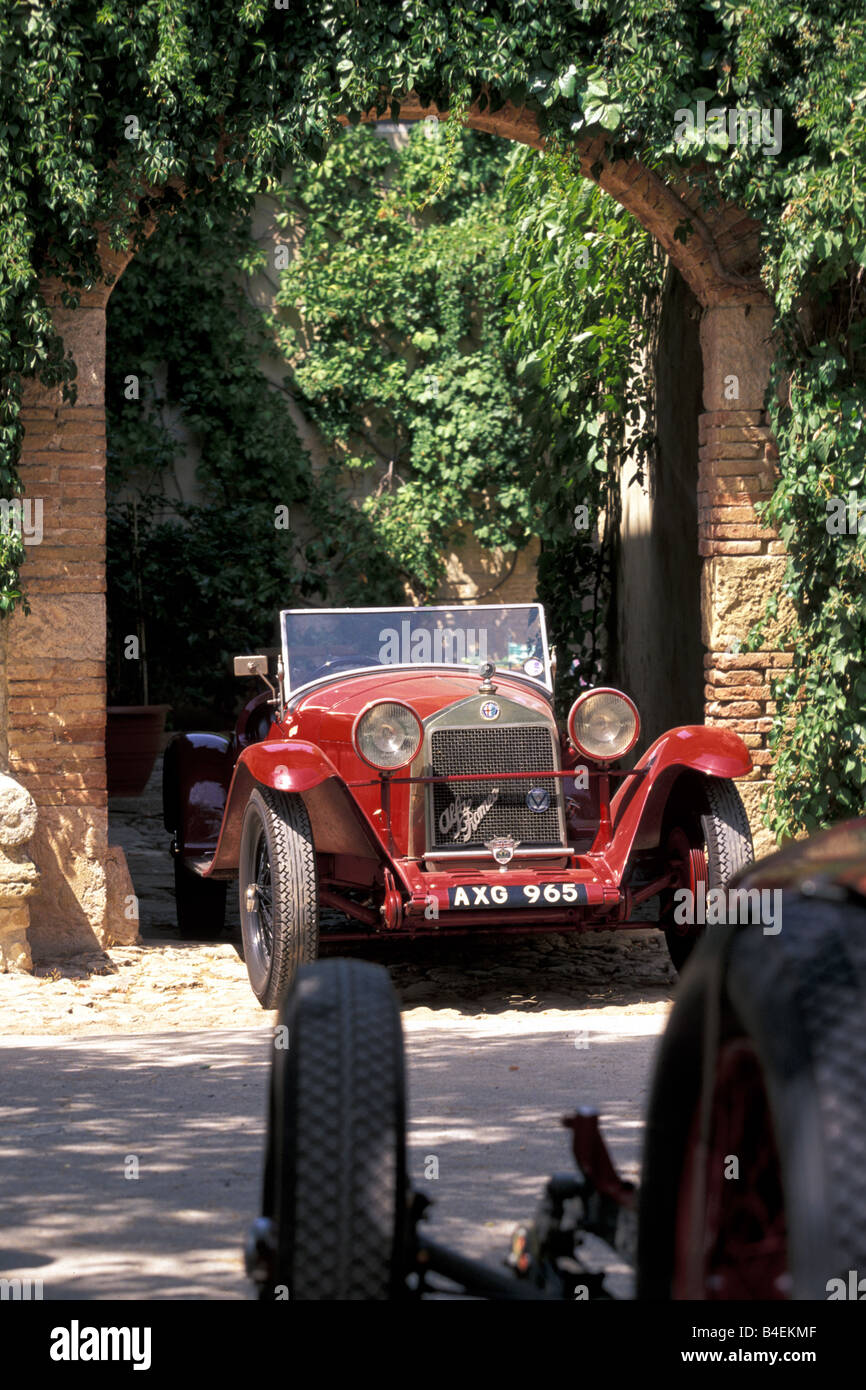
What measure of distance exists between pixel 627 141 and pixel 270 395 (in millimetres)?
7727

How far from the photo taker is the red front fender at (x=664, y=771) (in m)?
5.87

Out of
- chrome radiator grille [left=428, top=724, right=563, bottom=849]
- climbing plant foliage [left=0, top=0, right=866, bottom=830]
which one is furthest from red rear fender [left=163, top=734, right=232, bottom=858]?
chrome radiator grille [left=428, top=724, right=563, bottom=849]

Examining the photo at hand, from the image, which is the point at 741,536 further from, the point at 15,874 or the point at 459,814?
the point at 15,874

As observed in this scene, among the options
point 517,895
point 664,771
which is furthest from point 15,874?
point 664,771

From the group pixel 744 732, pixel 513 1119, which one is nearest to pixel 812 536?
pixel 744 732

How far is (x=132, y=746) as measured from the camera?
461 inches

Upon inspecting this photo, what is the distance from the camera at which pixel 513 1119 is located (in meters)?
4.12

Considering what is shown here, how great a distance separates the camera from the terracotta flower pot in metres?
11.6

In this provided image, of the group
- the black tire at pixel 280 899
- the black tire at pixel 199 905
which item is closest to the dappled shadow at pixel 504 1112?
the black tire at pixel 280 899

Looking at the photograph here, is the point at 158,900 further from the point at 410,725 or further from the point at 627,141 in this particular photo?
the point at 627,141

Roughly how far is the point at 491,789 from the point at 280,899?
957mm

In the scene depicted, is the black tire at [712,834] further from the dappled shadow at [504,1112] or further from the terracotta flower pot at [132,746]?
the terracotta flower pot at [132,746]

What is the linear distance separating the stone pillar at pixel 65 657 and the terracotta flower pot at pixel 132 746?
4694 millimetres

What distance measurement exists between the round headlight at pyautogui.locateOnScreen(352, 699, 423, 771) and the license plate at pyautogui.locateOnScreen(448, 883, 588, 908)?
543 mm
